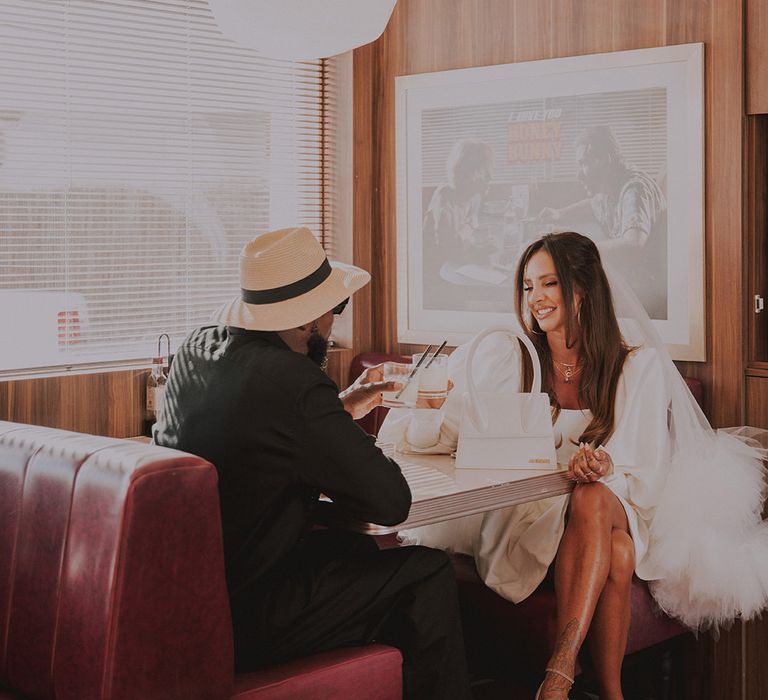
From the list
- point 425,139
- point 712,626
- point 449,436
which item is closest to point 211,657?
point 449,436

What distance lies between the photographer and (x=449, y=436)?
291 cm

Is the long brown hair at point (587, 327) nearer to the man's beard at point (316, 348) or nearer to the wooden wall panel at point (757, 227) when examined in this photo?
the wooden wall panel at point (757, 227)

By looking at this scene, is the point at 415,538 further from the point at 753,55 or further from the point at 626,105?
the point at 753,55

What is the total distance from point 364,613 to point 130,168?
192cm

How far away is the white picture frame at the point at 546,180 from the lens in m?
3.30

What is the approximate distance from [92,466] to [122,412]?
1.51 metres

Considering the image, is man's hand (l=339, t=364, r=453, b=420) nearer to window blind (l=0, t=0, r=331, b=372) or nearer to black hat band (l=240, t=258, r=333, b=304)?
black hat band (l=240, t=258, r=333, b=304)

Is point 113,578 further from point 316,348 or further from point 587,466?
point 587,466

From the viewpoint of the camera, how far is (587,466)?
2578 mm

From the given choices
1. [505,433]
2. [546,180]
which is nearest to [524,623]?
[505,433]

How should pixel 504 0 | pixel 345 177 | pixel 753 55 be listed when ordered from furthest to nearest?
pixel 345 177 → pixel 504 0 → pixel 753 55

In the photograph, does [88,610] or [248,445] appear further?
[248,445]

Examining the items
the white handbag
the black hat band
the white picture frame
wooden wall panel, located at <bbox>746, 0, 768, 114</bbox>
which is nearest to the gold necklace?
the white picture frame

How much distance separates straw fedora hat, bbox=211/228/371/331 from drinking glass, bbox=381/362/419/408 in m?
0.35
